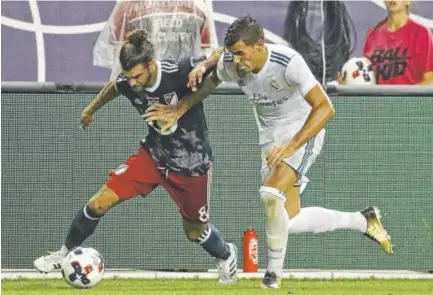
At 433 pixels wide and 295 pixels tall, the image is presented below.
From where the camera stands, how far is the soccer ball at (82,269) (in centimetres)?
1217

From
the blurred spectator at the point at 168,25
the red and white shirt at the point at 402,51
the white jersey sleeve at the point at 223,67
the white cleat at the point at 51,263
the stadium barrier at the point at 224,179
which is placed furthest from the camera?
the red and white shirt at the point at 402,51

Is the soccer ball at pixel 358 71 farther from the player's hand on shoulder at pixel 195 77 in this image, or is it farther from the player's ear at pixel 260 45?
the player's ear at pixel 260 45

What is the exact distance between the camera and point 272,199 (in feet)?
40.5

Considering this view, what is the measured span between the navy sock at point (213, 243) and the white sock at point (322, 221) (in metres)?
0.54

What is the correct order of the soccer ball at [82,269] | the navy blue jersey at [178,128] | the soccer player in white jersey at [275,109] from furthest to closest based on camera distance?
1. the navy blue jersey at [178,128]
2. the soccer ball at [82,269]
3. the soccer player in white jersey at [275,109]

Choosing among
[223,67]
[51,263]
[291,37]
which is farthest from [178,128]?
[291,37]

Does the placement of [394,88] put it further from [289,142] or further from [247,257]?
[289,142]

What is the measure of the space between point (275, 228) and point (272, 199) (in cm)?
25

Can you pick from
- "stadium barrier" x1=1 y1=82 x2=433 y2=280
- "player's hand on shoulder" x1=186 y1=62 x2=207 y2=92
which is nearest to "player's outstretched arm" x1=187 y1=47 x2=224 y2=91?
"player's hand on shoulder" x1=186 y1=62 x2=207 y2=92

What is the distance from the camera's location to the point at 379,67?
603 inches

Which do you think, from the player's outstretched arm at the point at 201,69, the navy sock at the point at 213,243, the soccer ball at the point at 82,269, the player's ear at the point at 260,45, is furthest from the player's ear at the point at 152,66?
the soccer ball at the point at 82,269

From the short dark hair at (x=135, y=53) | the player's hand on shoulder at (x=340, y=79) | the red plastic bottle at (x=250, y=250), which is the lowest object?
the red plastic bottle at (x=250, y=250)

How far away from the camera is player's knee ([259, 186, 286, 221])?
40.4 ft

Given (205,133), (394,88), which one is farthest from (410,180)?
(205,133)
